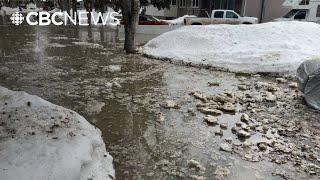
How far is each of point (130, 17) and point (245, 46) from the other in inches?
182

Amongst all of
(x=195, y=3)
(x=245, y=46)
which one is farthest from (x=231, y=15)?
(x=245, y=46)

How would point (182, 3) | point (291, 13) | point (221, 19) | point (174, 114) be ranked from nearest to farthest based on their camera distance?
1. point (174, 114)
2. point (221, 19)
3. point (291, 13)
4. point (182, 3)

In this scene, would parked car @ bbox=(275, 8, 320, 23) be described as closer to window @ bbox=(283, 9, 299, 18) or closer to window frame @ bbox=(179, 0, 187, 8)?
window @ bbox=(283, 9, 299, 18)

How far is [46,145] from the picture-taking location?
4.23 m

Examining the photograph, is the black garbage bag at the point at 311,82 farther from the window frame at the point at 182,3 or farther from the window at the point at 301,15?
the window frame at the point at 182,3

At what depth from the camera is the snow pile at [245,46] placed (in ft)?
40.1

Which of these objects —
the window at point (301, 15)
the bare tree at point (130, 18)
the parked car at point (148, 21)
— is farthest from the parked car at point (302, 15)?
the bare tree at point (130, 18)

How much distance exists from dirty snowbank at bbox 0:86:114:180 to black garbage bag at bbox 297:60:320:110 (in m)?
4.92

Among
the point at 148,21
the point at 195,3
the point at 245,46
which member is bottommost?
the point at 245,46

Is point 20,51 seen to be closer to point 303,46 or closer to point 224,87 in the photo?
point 224,87

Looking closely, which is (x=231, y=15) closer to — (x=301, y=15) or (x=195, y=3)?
(x=301, y=15)

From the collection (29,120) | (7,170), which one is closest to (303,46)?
(29,120)

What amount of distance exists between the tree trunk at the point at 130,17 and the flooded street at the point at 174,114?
88.7 inches

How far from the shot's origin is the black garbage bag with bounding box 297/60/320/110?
7914 mm
